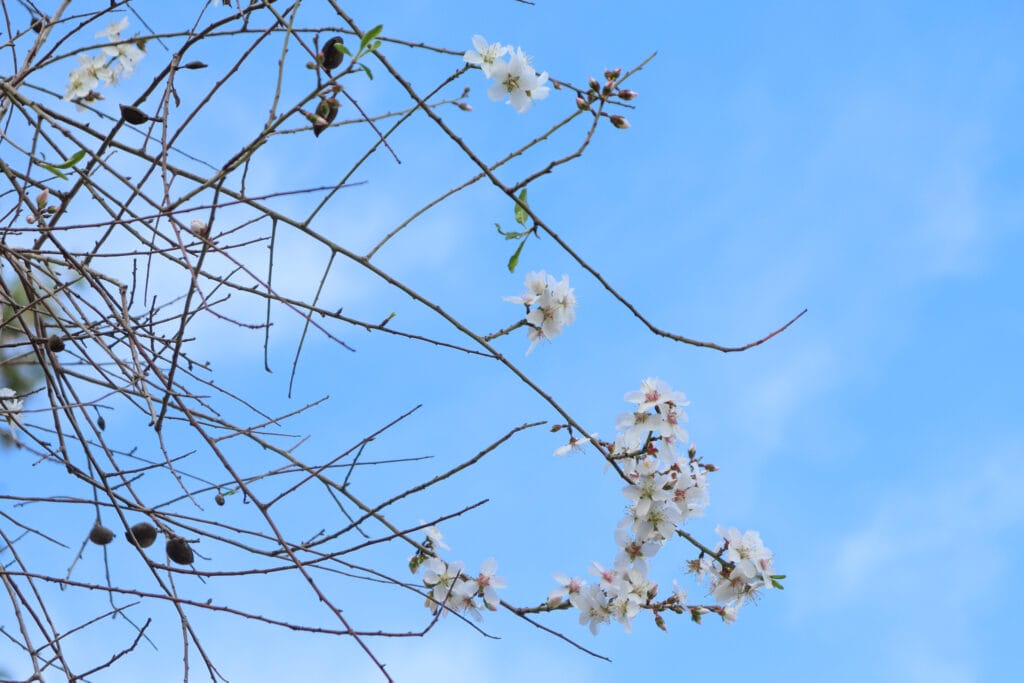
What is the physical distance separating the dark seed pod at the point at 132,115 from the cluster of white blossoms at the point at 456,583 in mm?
857

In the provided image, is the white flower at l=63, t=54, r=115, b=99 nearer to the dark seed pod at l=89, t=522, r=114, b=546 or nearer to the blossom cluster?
the dark seed pod at l=89, t=522, r=114, b=546

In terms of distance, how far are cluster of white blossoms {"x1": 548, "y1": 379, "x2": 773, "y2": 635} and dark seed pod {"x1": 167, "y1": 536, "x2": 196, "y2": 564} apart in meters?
0.67

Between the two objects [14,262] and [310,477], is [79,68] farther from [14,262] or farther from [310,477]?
[310,477]

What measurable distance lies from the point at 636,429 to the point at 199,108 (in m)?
0.95

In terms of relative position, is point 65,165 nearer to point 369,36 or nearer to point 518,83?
point 369,36

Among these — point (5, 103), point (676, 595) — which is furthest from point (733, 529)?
point (5, 103)

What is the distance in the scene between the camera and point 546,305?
2.07m

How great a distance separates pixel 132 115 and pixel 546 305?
84 centimetres

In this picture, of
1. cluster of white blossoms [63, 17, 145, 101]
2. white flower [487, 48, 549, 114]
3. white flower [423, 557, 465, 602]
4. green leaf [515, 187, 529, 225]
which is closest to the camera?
white flower [423, 557, 465, 602]

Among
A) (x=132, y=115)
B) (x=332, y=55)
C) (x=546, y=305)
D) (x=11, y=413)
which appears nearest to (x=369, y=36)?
(x=332, y=55)

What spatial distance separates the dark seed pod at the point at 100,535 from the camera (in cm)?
176

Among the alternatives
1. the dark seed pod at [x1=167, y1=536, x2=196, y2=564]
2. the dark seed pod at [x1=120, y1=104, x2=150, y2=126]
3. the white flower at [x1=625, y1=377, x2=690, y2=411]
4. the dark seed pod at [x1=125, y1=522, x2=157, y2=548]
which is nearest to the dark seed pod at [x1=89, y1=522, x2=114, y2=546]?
the dark seed pod at [x1=125, y1=522, x2=157, y2=548]

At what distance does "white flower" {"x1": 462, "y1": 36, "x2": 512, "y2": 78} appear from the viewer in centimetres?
202

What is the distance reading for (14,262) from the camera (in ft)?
6.34
